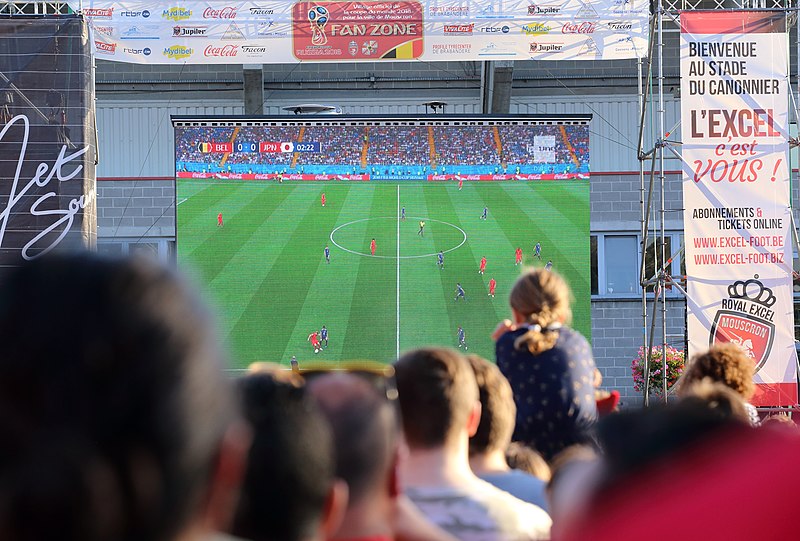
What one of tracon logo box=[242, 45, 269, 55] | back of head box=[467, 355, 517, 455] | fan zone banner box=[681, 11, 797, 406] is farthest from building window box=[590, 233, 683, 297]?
back of head box=[467, 355, 517, 455]

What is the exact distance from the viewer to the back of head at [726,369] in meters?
4.07

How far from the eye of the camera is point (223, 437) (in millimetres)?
839

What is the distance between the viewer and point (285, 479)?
145 cm

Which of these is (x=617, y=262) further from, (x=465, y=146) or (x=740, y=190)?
(x=740, y=190)

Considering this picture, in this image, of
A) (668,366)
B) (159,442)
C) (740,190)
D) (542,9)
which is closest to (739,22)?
(740,190)

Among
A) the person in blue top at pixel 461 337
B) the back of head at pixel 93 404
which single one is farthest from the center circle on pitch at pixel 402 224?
the back of head at pixel 93 404

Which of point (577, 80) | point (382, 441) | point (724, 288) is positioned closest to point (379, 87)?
point (577, 80)

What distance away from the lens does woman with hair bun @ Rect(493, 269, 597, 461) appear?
370cm

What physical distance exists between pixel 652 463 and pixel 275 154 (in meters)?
12.7

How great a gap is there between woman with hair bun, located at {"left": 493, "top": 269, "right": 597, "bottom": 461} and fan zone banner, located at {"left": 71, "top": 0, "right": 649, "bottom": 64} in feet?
23.0

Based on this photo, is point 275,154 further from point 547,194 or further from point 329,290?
point 547,194

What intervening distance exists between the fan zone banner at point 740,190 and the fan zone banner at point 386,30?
1.48m

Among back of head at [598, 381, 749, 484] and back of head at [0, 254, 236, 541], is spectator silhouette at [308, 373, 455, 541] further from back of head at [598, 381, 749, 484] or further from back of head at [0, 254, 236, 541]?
back of head at [0, 254, 236, 541]

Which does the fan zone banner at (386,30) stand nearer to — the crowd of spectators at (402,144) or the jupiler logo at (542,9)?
the jupiler logo at (542,9)
